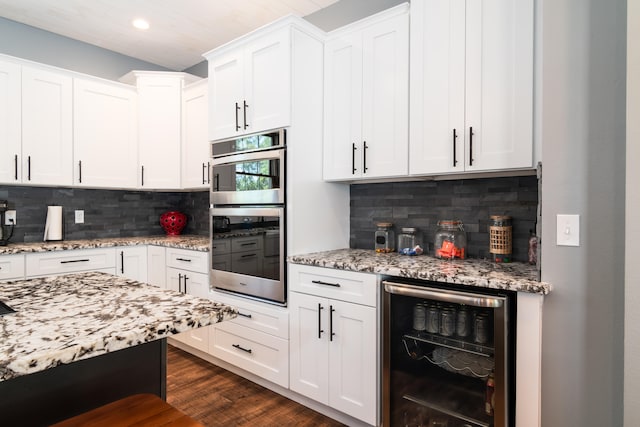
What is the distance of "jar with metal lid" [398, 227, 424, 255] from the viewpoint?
240 cm

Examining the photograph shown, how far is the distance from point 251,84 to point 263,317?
62.4 inches

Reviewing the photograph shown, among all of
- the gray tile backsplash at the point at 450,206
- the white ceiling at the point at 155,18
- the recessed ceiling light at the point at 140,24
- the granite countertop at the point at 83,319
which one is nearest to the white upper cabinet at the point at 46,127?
the white ceiling at the point at 155,18

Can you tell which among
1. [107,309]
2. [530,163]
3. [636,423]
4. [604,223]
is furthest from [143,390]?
[530,163]

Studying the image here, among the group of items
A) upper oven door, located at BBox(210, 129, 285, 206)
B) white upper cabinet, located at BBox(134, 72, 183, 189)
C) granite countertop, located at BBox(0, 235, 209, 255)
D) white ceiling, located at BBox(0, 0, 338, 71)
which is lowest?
granite countertop, located at BBox(0, 235, 209, 255)

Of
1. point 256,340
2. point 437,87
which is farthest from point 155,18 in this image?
point 256,340

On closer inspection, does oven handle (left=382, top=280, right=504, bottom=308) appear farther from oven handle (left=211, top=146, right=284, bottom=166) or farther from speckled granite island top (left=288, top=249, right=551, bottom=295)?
oven handle (left=211, top=146, right=284, bottom=166)

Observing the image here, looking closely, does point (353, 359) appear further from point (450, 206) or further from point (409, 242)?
point (450, 206)

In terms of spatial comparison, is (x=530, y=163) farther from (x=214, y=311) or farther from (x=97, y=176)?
(x=97, y=176)

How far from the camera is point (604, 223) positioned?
4.62 ft

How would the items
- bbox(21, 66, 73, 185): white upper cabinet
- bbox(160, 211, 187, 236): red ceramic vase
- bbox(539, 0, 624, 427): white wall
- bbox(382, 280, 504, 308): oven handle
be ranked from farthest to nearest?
1. bbox(160, 211, 187, 236): red ceramic vase
2. bbox(21, 66, 73, 185): white upper cabinet
3. bbox(382, 280, 504, 308): oven handle
4. bbox(539, 0, 624, 427): white wall

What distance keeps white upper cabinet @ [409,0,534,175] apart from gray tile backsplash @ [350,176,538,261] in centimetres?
34

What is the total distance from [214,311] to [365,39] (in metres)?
2.00

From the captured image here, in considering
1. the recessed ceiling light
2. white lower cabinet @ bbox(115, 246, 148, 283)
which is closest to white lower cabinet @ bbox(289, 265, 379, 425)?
white lower cabinet @ bbox(115, 246, 148, 283)

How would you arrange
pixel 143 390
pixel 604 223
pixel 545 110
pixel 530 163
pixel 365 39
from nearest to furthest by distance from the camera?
pixel 143 390 → pixel 604 223 → pixel 545 110 → pixel 530 163 → pixel 365 39
